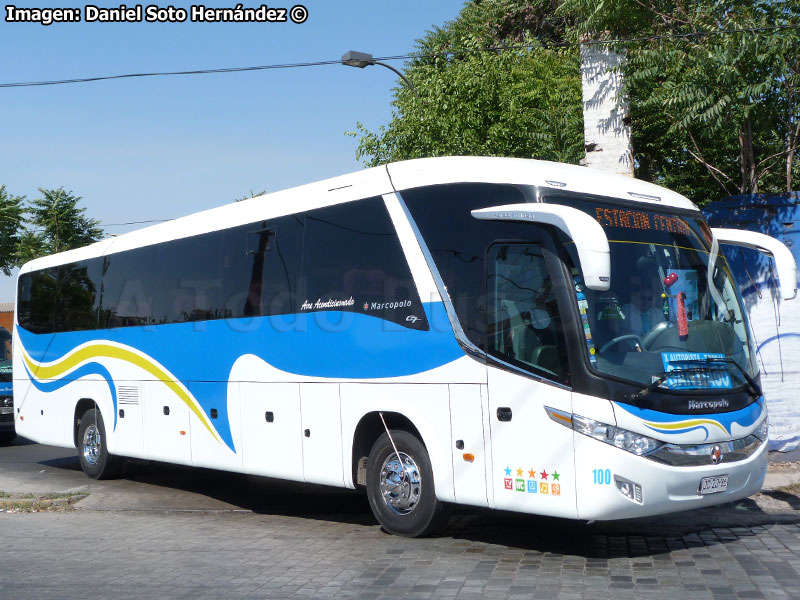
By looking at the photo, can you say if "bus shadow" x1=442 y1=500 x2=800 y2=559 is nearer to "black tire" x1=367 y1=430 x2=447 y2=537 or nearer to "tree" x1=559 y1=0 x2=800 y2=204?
"black tire" x1=367 y1=430 x2=447 y2=537

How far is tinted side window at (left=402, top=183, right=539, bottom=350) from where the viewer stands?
311 inches

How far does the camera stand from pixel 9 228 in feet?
143

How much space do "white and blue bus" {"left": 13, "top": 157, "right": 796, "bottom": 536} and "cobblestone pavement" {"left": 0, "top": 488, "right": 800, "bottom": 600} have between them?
0.48m

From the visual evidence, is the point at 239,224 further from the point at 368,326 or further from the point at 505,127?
the point at 505,127

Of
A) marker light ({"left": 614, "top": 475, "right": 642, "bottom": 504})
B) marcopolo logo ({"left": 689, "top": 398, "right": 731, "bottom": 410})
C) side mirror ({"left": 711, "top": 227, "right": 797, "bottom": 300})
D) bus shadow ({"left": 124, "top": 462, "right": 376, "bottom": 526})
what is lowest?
bus shadow ({"left": 124, "top": 462, "right": 376, "bottom": 526})

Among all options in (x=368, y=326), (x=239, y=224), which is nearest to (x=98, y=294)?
(x=239, y=224)

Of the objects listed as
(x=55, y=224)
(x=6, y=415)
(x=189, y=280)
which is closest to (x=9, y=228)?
(x=55, y=224)

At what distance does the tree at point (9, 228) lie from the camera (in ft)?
141

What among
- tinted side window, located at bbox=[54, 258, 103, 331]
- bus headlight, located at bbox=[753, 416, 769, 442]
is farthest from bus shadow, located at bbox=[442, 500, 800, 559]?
tinted side window, located at bbox=[54, 258, 103, 331]

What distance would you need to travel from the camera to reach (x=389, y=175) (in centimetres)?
899

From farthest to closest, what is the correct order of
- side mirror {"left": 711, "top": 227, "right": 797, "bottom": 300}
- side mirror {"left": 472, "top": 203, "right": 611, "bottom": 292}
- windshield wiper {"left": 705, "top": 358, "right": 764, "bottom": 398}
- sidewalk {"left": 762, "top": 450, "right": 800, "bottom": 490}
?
sidewalk {"left": 762, "top": 450, "right": 800, "bottom": 490}
side mirror {"left": 711, "top": 227, "right": 797, "bottom": 300}
windshield wiper {"left": 705, "top": 358, "right": 764, "bottom": 398}
side mirror {"left": 472, "top": 203, "right": 611, "bottom": 292}

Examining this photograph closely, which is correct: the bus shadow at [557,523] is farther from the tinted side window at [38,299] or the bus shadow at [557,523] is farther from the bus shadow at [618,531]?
the tinted side window at [38,299]

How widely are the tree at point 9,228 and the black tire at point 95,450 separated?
1235 inches

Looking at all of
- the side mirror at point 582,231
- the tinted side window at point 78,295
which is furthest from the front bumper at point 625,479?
the tinted side window at point 78,295
